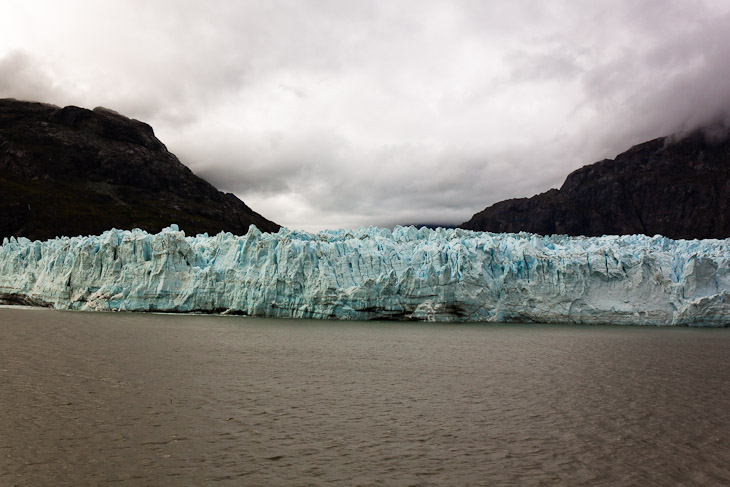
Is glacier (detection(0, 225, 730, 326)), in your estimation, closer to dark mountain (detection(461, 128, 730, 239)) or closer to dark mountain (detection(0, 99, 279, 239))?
dark mountain (detection(0, 99, 279, 239))

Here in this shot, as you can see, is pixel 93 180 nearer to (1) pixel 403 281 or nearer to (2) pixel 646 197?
(1) pixel 403 281

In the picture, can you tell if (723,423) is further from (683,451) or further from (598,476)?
(598,476)

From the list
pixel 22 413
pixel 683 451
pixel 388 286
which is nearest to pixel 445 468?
pixel 683 451

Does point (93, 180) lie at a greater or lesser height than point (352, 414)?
greater

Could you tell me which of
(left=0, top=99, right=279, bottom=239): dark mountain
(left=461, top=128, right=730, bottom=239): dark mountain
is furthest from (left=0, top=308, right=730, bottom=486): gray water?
(left=461, top=128, right=730, bottom=239): dark mountain

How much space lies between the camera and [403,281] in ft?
110

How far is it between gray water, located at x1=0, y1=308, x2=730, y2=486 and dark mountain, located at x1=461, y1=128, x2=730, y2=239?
328ft

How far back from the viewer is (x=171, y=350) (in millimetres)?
19344

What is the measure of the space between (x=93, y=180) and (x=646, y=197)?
12038 centimetres

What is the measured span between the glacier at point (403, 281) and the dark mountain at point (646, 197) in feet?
254

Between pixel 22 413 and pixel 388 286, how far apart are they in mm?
24588

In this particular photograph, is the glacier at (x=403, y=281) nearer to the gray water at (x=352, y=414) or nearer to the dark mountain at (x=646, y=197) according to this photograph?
the gray water at (x=352, y=414)

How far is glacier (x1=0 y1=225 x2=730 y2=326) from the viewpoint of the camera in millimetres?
34000

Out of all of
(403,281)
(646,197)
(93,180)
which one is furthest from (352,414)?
(646,197)
